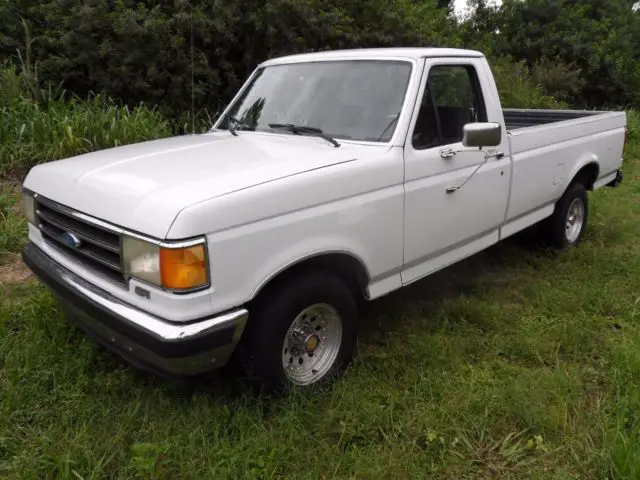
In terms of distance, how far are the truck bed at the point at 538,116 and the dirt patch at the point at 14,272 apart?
4.60 metres

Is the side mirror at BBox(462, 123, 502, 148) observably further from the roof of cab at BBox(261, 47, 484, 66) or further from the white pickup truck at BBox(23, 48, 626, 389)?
the roof of cab at BBox(261, 47, 484, 66)

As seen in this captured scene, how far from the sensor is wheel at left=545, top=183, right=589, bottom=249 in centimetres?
529

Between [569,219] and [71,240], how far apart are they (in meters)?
4.55

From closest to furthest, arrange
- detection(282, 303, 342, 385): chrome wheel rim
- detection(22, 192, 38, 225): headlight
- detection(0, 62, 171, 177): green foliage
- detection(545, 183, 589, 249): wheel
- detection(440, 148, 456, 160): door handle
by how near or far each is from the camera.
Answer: detection(282, 303, 342, 385): chrome wheel rim
detection(22, 192, 38, 225): headlight
detection(440, 148, 456, 160): door handle
detection(545, 183, 589, 249): wheel
detection(0, 62, 171, 177): green foliage

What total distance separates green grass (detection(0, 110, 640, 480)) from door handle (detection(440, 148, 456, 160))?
3.81 ft

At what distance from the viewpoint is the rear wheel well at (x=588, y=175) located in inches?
216

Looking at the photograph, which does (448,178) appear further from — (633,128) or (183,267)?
(633,128)

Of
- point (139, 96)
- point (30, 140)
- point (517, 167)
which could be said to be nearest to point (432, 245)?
point (517, 167)

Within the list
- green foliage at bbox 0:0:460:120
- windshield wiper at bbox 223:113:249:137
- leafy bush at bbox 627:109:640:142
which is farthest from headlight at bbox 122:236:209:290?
leafy bush at bbox 627:109:640:142

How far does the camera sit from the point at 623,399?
3084 mm

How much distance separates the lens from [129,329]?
8.38 ft

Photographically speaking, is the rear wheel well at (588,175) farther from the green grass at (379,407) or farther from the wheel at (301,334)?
the wheel at (301,334)

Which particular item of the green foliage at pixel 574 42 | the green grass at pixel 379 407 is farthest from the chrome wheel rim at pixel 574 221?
the green foliage at pixel 574 42

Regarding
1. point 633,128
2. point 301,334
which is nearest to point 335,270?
point 301,334
